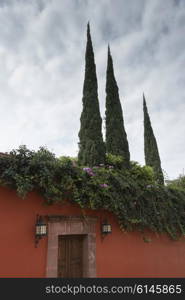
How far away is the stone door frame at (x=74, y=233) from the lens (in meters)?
3.59

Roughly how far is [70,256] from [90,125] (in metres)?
4.14

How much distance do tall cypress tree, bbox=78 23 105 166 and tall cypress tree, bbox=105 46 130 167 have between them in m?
0.77

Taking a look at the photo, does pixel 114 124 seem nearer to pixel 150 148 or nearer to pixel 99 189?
pixel 99 189

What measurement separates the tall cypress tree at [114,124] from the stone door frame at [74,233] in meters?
2.94

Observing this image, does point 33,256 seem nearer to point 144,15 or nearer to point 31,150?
point 31,150

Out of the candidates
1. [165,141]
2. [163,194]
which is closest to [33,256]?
[163,194]

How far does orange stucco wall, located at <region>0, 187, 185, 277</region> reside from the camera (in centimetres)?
321

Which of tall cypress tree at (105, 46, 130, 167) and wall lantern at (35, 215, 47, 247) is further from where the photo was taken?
tall cypress tree at (105, 46, 130, 167)

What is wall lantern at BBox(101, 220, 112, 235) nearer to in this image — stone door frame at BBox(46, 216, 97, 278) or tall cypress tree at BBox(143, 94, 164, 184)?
stone door frame at BBox(46, 216, 97, 278)

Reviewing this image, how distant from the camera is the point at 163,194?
5652 mm

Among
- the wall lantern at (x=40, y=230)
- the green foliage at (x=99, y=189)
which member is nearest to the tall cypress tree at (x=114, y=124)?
the green foliage at (x=99, y=189)

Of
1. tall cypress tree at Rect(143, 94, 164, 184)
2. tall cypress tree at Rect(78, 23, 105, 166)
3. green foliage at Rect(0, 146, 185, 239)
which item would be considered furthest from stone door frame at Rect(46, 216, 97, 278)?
tall cypress tree at Rect(143, 94, 164, 184)

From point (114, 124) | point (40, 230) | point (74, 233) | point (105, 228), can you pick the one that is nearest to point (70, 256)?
point (74, 233)

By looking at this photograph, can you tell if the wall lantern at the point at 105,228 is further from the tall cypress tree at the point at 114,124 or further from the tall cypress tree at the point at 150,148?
the tall cypress tree at the point at 150,148
